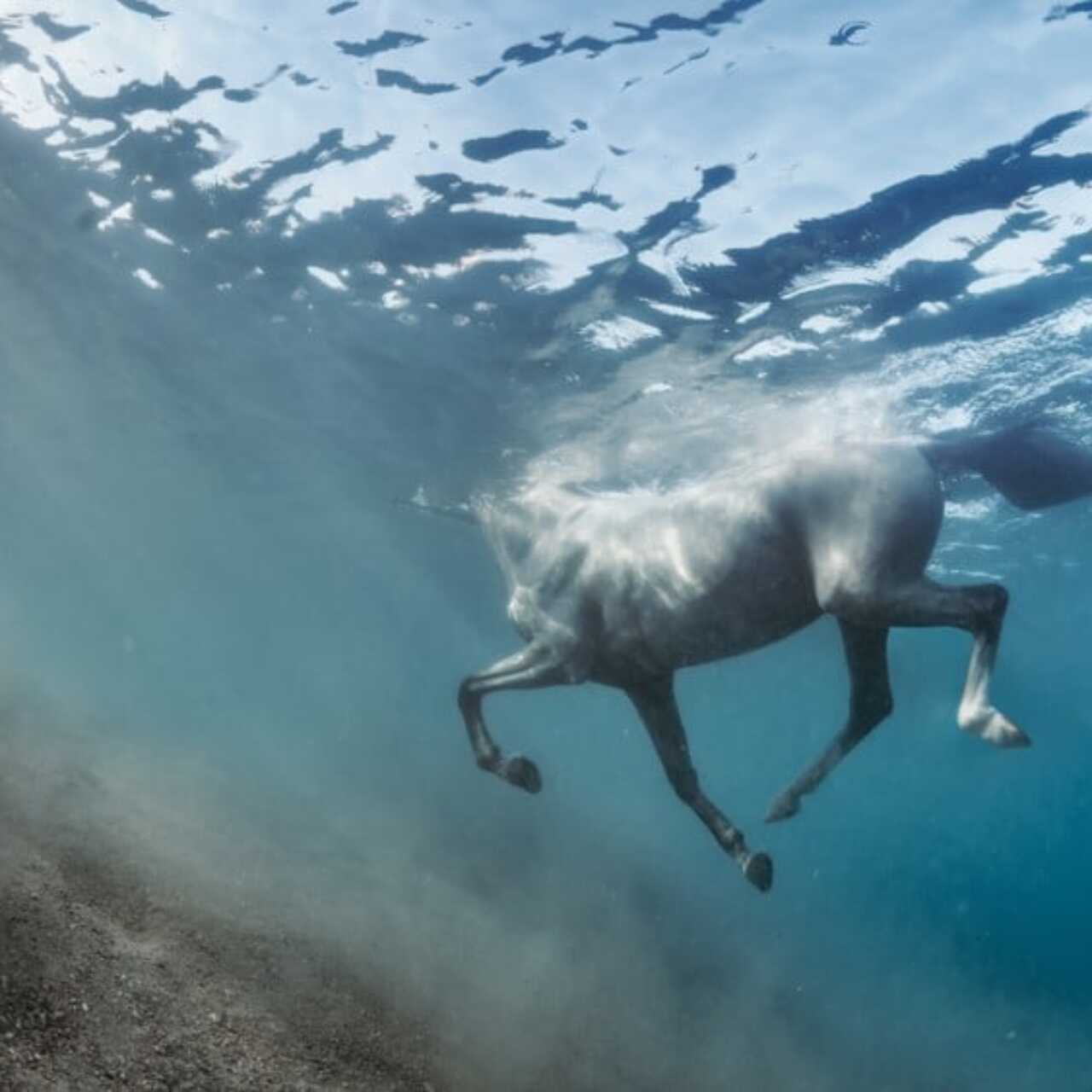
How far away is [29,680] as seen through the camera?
945 inches

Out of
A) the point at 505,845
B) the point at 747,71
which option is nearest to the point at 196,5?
the point at 747,71

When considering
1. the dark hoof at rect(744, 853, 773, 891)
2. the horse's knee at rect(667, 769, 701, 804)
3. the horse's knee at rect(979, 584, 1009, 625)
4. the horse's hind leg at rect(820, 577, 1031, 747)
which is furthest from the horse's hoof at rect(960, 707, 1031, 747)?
the horse's knee at rect(667, 769, 701, 804)

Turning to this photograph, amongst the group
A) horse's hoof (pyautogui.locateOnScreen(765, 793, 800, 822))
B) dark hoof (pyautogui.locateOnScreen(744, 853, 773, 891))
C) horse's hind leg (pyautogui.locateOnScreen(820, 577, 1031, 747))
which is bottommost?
horse's hoof (pyautogui.locateOnScreen(765, 793, 800, 822))

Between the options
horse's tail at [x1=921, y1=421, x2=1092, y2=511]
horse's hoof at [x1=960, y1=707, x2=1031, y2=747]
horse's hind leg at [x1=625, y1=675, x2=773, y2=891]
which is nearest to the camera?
horse's hoof at [x1=960, y1=707, x2=1031, y2=747]

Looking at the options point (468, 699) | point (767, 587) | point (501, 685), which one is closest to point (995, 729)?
point (767, 587)

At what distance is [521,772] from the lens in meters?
5.47

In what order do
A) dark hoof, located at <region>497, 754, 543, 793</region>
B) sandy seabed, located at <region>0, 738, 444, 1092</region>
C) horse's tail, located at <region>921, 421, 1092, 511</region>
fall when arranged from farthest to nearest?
1. horse's tail, located at <region>921, 421, 1092, 511</region>
2. dark hoof, located at <region>497, 754, 543, 793</region>
3. sandy seabed, located at <region>0, 738, 444, 1092</region>

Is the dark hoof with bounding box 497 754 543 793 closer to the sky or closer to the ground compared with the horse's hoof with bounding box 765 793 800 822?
closer to the sky

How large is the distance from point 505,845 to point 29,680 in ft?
48.5

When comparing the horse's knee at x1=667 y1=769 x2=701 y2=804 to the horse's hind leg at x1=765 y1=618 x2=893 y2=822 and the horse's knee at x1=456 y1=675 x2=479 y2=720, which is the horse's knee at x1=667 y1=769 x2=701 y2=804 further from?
the horse's knee at x1=456 y1=675 x2=479 y2=720

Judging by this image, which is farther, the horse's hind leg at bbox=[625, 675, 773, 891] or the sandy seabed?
the horse's hind leg at bbox=[625, 675, 773, 891]

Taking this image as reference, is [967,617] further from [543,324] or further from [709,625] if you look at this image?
[543,324]

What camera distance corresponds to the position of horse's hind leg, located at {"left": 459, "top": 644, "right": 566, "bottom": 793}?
5.64 metres

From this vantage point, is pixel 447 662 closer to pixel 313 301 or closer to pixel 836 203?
pixel 313 301
